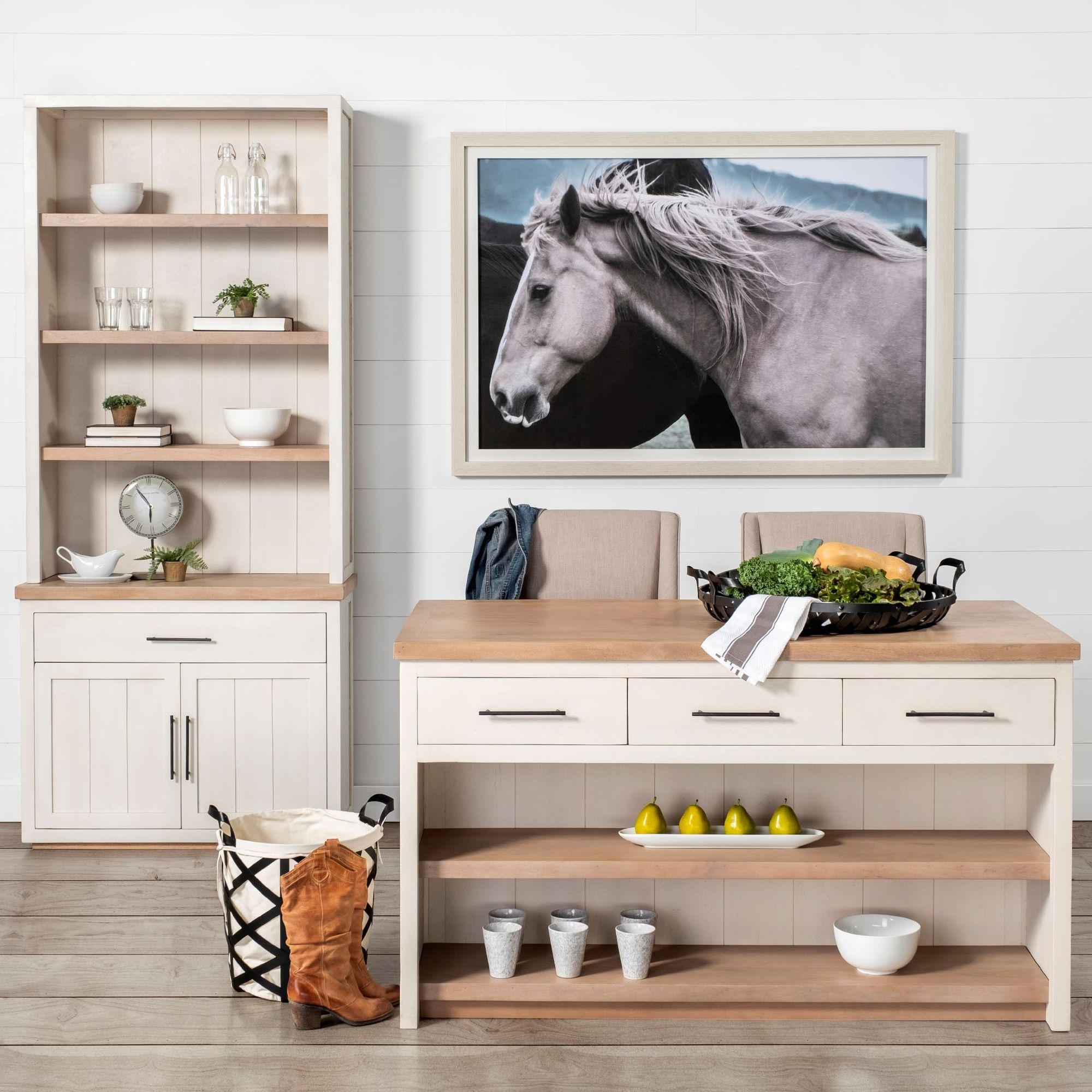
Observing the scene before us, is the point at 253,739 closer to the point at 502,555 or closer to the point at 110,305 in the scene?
the point at 502,555

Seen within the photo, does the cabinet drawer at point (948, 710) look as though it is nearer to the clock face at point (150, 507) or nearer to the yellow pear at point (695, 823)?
the yellow pear at point (695, 823)

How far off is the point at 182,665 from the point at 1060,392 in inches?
112

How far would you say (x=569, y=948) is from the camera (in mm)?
2367

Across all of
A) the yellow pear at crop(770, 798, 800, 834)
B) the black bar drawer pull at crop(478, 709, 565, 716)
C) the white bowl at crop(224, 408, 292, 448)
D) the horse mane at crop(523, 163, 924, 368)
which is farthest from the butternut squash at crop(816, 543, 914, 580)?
the white bowl at crop(224, 408, 292, 448)

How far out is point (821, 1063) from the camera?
2238mm

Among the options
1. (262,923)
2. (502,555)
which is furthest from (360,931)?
(502,555)

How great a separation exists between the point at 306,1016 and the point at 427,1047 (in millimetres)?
260

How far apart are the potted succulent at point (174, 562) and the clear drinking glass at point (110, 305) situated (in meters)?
0.69

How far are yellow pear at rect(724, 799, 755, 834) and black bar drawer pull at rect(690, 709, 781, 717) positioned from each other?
0.80ft

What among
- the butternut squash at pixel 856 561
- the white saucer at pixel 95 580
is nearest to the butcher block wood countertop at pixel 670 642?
the butternut squash at pixel 856 561

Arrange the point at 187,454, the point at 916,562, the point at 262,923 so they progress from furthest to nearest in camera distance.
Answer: the point at 187,454
the point at 916,562
the point at 262,923

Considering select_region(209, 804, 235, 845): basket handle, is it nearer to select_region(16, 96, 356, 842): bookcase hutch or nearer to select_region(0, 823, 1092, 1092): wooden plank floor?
select_region(0, 823, 1092, 1092): wooden plank floor

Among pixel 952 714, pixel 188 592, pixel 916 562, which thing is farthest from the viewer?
pixel 188 592

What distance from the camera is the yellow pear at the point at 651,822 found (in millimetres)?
2396
